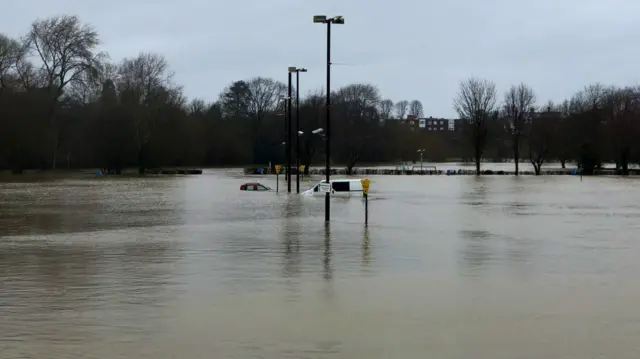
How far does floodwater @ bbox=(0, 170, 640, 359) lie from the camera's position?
8.24m

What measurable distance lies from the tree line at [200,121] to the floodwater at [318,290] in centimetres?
6423

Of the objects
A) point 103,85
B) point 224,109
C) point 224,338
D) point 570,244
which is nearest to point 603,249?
point 570,244

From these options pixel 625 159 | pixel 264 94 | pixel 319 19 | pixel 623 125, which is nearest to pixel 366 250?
pixel 319 19

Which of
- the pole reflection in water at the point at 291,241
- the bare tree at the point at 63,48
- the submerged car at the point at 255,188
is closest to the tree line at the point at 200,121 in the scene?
the bare tree at the point at 63,48

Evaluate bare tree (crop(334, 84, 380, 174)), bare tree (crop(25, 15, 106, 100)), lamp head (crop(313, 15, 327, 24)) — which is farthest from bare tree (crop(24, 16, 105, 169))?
lamp head (crop(313, 15, 327, 24))

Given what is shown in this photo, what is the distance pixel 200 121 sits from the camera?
121500 mm

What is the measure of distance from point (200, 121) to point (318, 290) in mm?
112457

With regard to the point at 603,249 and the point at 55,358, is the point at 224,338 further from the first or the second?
the point at 603,249

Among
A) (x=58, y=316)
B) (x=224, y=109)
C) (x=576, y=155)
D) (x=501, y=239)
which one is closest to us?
(x=58, y=316)

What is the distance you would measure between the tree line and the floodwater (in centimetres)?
6423

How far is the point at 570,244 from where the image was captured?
18547 mm

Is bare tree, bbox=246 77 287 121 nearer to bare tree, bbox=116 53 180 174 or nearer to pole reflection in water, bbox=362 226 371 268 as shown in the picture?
bare tree, bbox=116 53 180 174

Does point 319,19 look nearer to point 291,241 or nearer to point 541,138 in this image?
point 291,241

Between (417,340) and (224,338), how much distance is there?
91.7 inches
